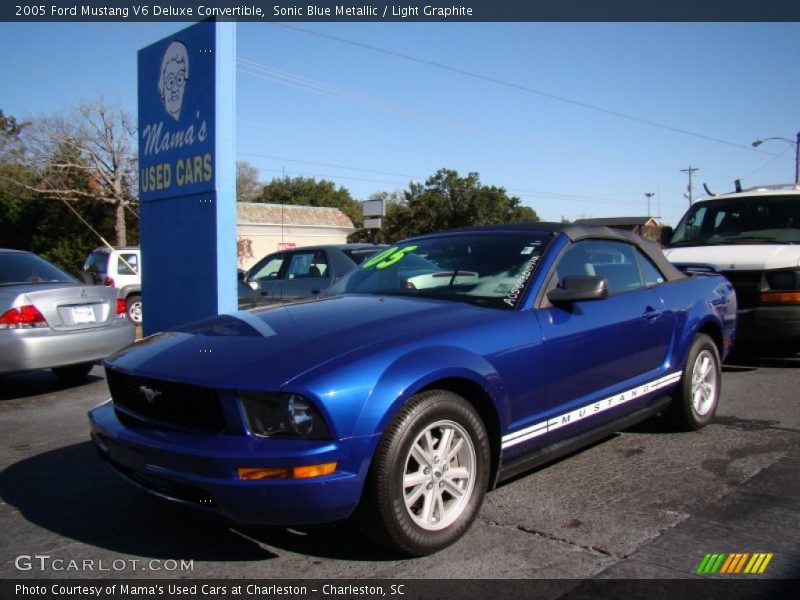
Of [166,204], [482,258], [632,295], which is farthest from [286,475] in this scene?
[166,204]

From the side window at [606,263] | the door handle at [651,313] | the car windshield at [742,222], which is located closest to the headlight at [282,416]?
the side window at [606,263]

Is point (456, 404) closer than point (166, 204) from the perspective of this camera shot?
Yes

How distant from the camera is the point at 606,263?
15.0 ft

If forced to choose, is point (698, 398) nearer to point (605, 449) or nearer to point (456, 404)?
point (605, 449)

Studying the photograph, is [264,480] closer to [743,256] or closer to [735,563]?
[735,563]

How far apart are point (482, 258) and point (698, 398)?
2.17m

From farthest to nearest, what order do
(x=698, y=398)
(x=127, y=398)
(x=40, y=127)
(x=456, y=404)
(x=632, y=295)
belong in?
(x=40, y=127)
(x=698, y=398)
(x=632, y=295)
(x=127, y=398)
(x=456, y=404)

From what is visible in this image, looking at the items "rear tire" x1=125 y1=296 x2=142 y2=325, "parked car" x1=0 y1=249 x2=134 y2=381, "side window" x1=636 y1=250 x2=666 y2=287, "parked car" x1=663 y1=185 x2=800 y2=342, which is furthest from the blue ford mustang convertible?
"rear tire" x1=125 y1=296 x2=142 y2=325

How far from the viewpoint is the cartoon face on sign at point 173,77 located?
7664mm

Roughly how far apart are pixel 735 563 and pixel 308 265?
293 inches

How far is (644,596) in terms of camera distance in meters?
2.70

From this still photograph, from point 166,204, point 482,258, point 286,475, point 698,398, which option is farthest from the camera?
point 166,204

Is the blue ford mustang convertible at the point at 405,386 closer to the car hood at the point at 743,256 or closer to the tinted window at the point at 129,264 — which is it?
the car hood at the point at 743,256

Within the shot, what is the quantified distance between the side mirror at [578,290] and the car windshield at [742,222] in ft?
17.3
